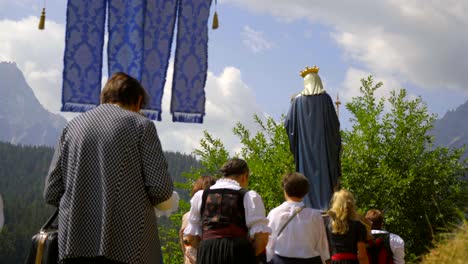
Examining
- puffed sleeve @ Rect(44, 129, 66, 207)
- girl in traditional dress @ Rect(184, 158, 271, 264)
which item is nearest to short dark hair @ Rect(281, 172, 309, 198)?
girl in traditional dress @ Rect(184, 158, 271, 264)

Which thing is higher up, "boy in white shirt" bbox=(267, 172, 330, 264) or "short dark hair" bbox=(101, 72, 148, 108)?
"short dark hair" bbox=(101, 72, 148, 108)

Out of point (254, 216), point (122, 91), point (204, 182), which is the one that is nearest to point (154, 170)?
point (122, 91)

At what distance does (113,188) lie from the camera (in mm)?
2840

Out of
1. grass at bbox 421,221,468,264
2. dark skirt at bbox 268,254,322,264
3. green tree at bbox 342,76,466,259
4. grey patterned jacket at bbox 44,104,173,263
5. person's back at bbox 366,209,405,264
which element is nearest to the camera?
grass at bbox 421,221,468,264

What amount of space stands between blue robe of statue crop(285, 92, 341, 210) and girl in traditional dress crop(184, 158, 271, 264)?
268cm

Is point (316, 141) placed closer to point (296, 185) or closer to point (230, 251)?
point (296, 185)

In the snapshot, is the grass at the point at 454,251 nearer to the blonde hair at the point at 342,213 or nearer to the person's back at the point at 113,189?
the person's back at the point at 113,189

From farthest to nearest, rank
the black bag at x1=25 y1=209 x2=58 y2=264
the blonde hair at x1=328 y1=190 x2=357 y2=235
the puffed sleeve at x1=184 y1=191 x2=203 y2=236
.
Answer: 1. the blonde hair at x1=328 y1=190 x2=357 y2=235
2. the puffed sleeve at x1=184 y1=191 x2=203 y2=236
3. the black bag at x1=25 y1=209 x2=58 y2=264

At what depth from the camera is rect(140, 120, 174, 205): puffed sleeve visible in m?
2.87

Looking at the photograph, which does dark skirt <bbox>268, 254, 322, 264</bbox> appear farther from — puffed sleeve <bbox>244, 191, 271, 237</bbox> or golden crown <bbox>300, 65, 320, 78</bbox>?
golden crown <bbox>300, 65, 320, 78</bbox>

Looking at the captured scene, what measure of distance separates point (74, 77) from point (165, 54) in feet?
3.62

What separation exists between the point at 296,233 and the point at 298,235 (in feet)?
0.06

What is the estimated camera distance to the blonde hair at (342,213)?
509cm

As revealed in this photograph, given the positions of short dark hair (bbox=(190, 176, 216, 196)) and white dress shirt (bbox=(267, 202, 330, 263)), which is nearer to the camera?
white dress shirt (bbox=(267, 202, 330, 263))
